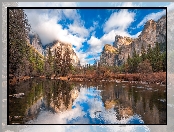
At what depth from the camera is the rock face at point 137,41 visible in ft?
13.5

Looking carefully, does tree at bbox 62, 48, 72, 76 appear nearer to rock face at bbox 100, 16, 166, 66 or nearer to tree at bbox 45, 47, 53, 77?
tree at bbox 45, 47, 53, 77

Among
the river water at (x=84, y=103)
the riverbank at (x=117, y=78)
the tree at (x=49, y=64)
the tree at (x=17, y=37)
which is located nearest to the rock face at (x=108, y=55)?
the riverbank at (x=117, y=78)

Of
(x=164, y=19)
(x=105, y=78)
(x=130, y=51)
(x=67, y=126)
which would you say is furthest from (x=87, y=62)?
(x=164, y=19)

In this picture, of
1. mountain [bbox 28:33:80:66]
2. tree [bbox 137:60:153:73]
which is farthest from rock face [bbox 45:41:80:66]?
tree [bbox 137:60:153:73]

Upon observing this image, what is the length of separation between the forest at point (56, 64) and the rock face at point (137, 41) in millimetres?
65

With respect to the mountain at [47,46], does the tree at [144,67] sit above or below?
below

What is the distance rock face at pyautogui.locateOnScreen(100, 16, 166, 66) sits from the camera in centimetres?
412

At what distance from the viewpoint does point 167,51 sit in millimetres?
4309

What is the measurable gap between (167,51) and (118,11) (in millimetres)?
981

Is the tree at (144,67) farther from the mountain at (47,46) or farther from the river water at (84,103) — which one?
the mountain at (47,46)

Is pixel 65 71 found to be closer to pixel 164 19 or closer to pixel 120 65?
pixel 120 65

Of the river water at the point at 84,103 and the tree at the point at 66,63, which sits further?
the tree at the point at 66,63

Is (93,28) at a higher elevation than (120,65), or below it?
higher

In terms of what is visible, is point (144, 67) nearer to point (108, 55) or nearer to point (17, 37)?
point (108, 55)
